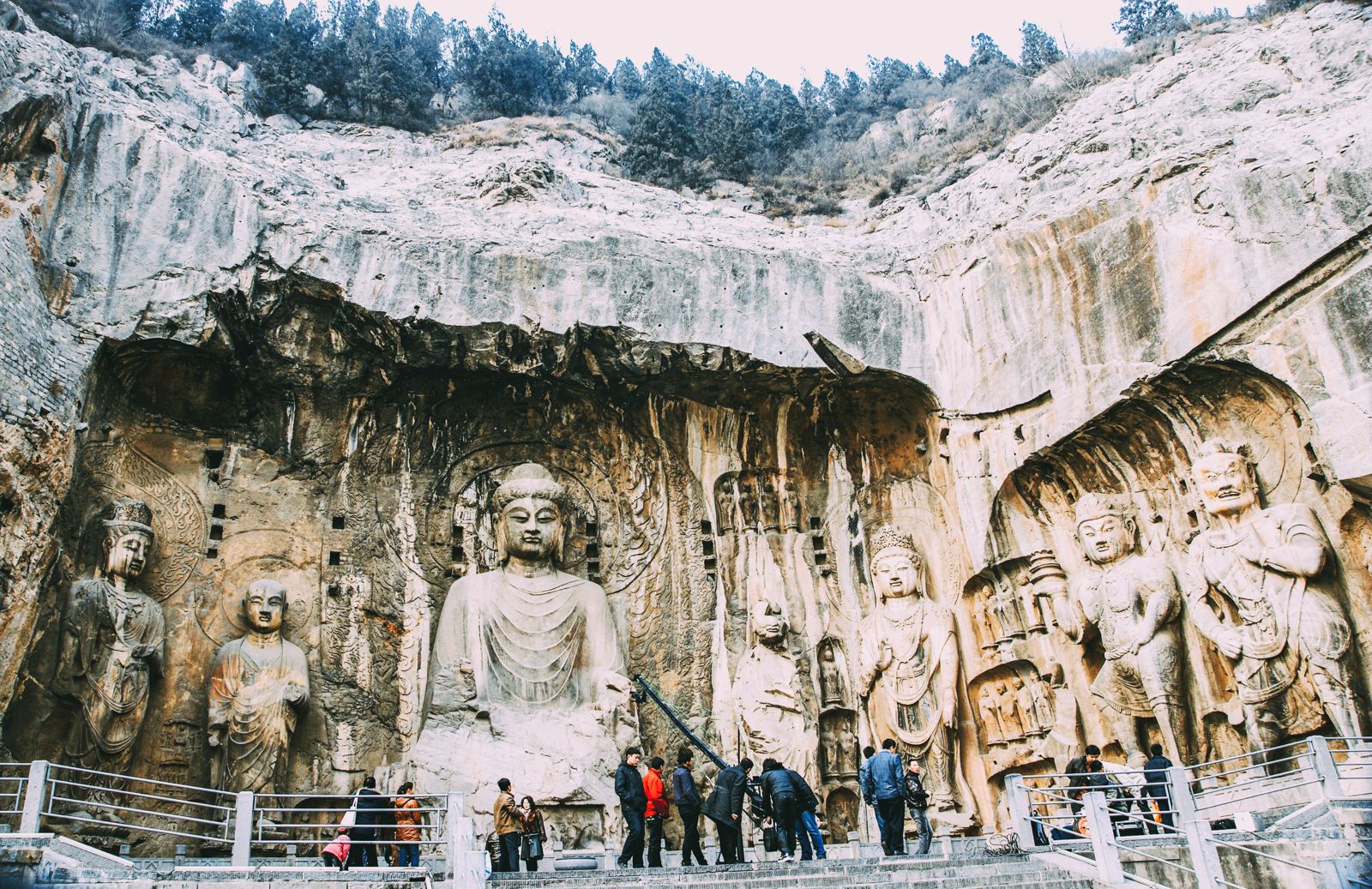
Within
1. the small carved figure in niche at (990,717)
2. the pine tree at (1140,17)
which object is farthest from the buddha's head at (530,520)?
the pine tree at (1140,17)

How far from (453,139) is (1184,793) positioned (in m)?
12.7

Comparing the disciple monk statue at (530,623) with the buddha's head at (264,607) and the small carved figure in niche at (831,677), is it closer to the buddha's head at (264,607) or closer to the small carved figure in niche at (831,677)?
the buddha's head at (264,607)

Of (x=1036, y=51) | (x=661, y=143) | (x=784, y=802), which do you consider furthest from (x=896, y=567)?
(x=1036, y=51)

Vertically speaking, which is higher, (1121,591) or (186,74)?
(186,74)

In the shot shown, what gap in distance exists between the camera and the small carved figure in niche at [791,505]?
14.4 m

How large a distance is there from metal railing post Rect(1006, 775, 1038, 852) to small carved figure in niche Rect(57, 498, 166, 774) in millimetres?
8022

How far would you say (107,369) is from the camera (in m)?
12.1

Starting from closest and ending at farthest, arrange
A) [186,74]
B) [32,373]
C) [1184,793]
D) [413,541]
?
[1184,793]
[32,373]
[413,541]
[186,74]

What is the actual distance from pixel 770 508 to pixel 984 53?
17.9 metres

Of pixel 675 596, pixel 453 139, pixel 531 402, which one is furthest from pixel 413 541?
pixel 453 139

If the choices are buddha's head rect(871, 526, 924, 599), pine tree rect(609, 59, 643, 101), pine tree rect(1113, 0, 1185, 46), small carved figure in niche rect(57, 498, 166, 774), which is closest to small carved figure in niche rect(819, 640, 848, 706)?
buddha's head rect(871, 526, 924, 599)

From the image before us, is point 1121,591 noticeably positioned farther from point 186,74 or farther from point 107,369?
point 186,74

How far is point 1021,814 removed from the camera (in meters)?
9.20

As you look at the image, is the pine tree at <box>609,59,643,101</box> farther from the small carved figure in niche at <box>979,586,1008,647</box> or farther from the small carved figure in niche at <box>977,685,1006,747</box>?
the small carved figure in niche at <box>977,685,1006,747</box>
